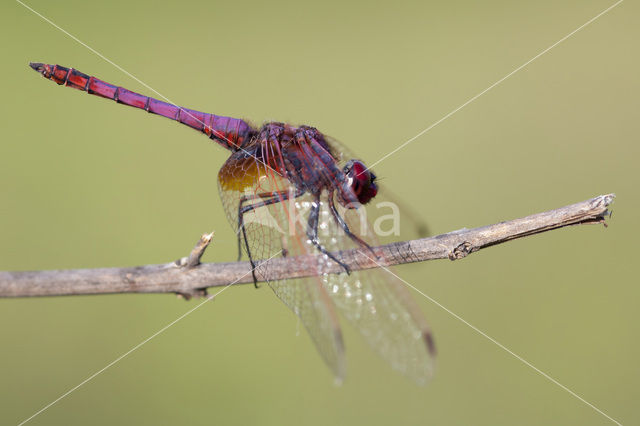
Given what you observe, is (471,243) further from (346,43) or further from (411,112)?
(346,43)

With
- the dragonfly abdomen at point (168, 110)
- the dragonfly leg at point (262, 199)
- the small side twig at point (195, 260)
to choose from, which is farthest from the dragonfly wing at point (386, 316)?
the dragonfly abdomen at point (168, 110)

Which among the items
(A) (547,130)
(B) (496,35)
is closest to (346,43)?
(B) (496,35)

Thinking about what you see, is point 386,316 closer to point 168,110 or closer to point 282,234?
point 282,234

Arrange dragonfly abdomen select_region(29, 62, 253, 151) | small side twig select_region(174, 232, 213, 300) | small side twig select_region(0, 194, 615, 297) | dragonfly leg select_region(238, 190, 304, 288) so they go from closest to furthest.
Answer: small side twig select_region(0, 194, 615, 297) → small side twig select_region(174, 232, 213, 300) → dragonfly leg select_region(238, 190, 304, 288) → dragonfly abdomen select_region(29, 62, 253, 151)

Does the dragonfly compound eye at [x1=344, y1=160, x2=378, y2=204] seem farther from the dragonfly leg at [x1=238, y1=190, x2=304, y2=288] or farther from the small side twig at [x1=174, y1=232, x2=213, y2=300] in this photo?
the small side twig at [x1=174, y1=232, x2=213, y2=300]

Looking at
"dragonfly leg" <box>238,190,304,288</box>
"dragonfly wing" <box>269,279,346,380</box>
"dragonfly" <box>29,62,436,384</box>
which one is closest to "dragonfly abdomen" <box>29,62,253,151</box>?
"dragonfly" <box>29,62,436,384</box>

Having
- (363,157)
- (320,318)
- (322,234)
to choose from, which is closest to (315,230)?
(322,234)

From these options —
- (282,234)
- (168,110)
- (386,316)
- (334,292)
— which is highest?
(168,110)

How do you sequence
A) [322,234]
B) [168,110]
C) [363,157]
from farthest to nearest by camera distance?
[363,157]
[168,110]
[322,234]
